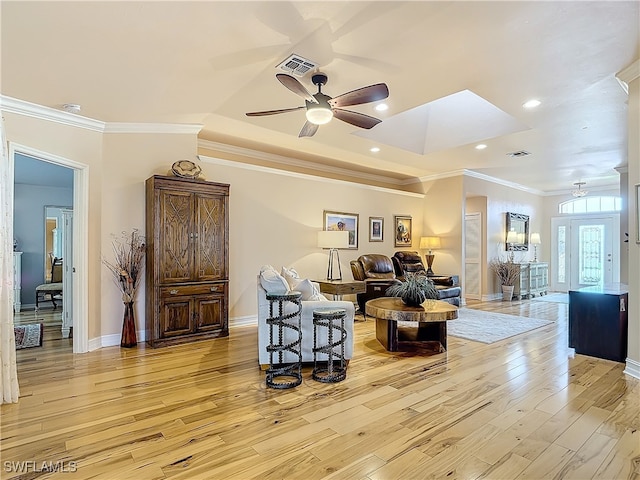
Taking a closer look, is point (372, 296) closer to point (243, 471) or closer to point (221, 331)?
point (221, 331)

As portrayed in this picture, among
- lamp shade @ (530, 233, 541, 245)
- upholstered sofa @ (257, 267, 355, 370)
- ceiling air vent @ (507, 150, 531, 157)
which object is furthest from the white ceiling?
lamp shade @ (530, 233, 541, 245)

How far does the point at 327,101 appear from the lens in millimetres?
3256

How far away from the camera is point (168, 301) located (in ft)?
14.3

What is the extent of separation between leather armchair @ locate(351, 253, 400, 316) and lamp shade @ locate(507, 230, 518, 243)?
3813mm

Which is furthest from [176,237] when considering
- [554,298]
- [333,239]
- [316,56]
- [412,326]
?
[554,298]

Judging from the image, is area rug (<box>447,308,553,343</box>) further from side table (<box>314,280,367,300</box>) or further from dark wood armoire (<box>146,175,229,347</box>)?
dark wood armoire (<box>146,175,229,347</box>)

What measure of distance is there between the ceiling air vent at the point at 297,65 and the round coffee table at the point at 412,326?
8.48ft

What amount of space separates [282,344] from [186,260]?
1.86m

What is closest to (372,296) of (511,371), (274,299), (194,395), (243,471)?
(511,371)

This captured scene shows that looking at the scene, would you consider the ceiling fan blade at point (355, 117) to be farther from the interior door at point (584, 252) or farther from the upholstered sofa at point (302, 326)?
the interior door at point (584, 252)

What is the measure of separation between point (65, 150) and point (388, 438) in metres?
4.44

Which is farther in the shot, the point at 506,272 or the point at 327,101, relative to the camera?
the point at 506,272

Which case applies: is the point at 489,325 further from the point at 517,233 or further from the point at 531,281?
the point at 517,233

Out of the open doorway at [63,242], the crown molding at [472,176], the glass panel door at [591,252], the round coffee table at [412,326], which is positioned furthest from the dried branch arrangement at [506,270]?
the open doorway at [63,242]
